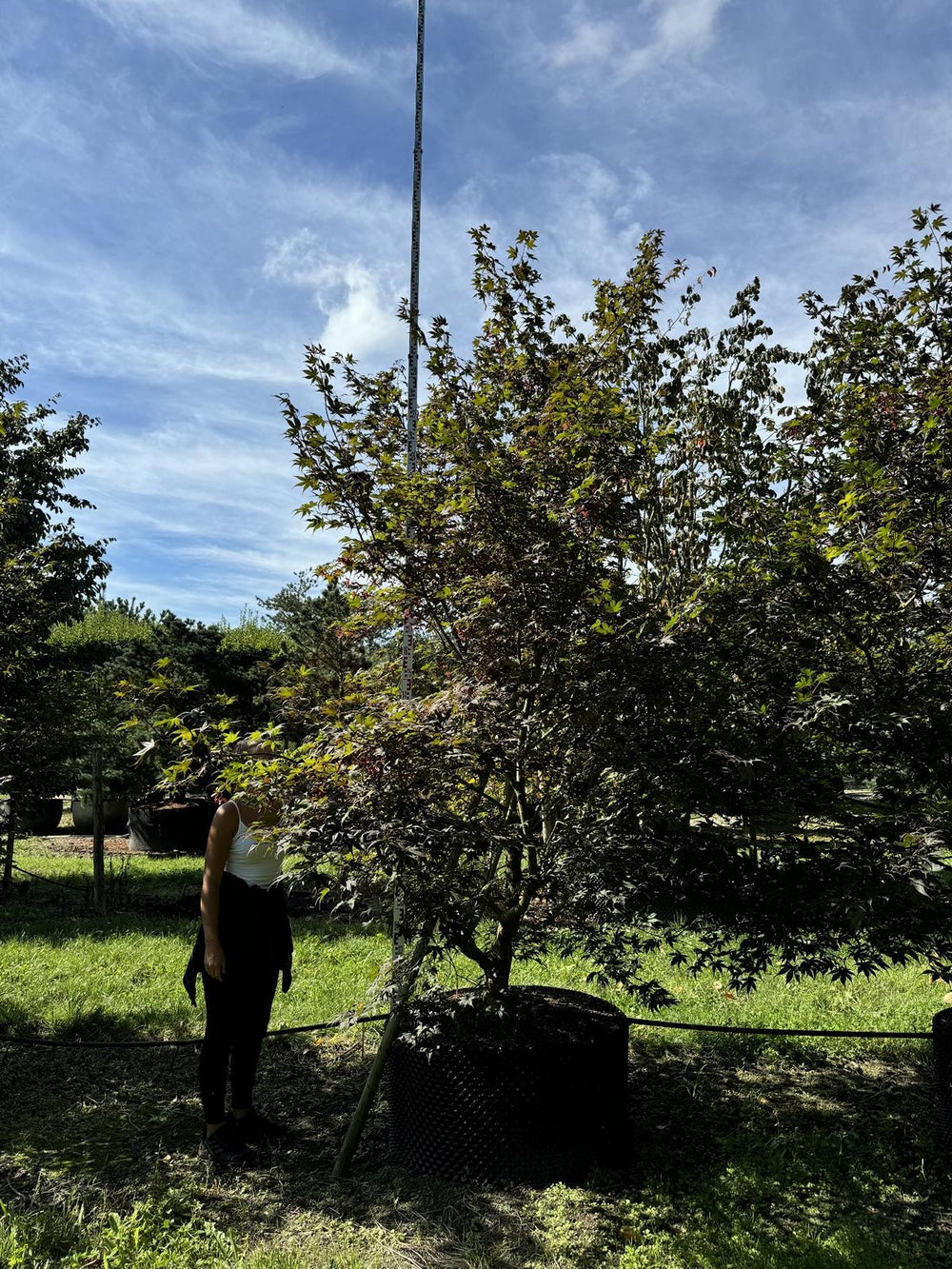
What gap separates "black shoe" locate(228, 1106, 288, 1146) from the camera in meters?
3.62

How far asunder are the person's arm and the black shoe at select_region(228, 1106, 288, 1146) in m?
0.65

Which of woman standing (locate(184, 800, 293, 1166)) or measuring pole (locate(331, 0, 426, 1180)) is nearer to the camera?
measuring pole (locate(331, 0, 426, 1180))

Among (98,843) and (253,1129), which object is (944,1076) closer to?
(253,1129)

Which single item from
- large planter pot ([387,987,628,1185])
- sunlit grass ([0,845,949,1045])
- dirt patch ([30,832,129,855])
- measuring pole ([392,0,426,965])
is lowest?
dirt patch ([30,832,129,855])

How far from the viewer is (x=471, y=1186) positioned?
322 cm

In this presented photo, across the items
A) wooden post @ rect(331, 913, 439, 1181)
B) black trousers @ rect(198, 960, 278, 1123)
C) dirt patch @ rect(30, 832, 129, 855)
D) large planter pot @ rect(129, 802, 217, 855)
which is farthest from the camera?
dirt patch @ rect(30, 832, 129, 855)

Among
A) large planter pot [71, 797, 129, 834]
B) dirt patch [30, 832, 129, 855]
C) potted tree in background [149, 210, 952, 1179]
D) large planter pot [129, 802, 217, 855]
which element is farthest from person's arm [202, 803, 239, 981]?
large planter pot [71, 797, 129, 834]

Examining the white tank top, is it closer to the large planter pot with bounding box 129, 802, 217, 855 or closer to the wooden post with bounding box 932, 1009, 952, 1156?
the wooden post with bounding box 932, 1009, 952, 1156

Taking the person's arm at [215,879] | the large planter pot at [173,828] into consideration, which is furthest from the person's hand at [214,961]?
the large planter pot at [173,828]

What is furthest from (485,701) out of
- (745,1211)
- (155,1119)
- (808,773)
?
(155,1119)

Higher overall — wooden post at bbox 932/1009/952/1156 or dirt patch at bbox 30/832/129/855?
wooden post at bbox 932/1009/952/1156

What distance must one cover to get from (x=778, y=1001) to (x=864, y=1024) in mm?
585

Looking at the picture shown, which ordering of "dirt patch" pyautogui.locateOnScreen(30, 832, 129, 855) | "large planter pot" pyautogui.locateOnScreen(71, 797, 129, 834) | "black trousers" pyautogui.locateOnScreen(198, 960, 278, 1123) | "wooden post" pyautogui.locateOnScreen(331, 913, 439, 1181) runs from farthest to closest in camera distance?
"large planter pot" pyautogui.locateOnScreen(71, 797, 129, 834) < "dirt patch" pyautogui.locateOnScreen(30, 832, 129, 855) < "black trousers" pyautogui.locateOnScreen(198, 960, 278, 1123) < "wooden post" pyautogui.locateOnScreen(331, 913, 439, 1181)

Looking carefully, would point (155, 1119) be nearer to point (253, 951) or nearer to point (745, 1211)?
point (253, 951)
